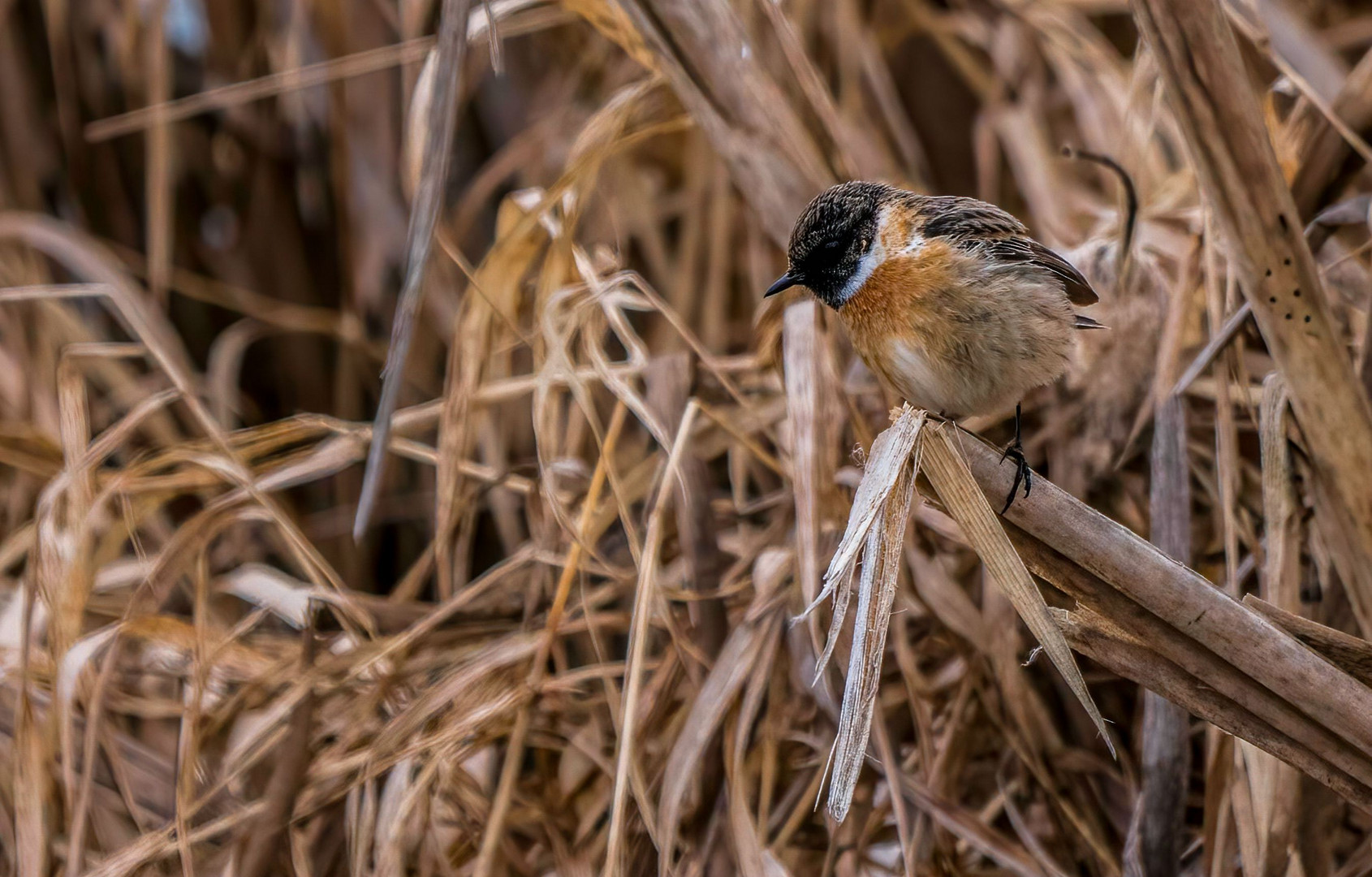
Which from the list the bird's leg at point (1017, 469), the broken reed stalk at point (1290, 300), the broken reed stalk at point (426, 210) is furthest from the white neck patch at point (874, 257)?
the broken reed stalk at point (426, 210)

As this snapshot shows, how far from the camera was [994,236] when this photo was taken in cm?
185

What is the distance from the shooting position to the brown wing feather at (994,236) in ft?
5.94

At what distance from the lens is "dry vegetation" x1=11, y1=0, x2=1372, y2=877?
1324 millimetres

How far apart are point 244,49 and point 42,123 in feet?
1.78

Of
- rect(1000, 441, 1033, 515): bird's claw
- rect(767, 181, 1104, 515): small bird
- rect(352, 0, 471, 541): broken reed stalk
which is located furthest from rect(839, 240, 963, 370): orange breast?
rect(352, 0, 471, 541): broken reed stalk

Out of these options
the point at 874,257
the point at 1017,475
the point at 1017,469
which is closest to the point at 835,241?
the point at 874,257

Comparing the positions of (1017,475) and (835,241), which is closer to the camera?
(1017,475)

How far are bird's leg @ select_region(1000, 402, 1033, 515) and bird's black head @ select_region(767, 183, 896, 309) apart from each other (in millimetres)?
350

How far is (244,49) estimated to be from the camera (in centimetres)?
320

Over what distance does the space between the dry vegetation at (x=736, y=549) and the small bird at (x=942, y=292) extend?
4.5 inches

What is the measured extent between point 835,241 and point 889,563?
84 cm

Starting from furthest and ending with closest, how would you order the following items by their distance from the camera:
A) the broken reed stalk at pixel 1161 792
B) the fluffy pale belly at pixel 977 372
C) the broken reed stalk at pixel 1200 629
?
the fluffy pale belly at pixel 977 372 → the broken reed stalk at pixel 1161 792 → the broken reed stalk at pixel 1200 629

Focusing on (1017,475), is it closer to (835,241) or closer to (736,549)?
(835,241)

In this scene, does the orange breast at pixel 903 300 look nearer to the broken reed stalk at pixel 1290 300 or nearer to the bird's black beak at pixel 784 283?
the bird's black beak at pixel 784 283
